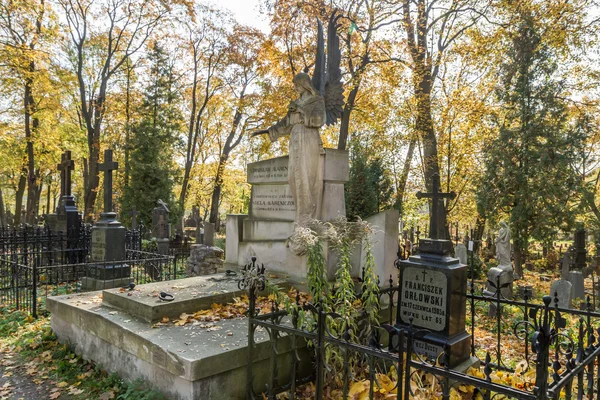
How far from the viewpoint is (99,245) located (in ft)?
28.4

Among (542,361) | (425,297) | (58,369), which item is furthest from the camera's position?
(58,369)

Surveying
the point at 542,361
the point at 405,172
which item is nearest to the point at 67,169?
the point at 405,172

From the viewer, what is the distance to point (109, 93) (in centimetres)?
2400

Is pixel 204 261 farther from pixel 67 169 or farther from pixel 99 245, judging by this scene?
pixel 67 169

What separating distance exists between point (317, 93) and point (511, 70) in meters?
11.4

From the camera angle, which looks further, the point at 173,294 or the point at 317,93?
the point at 317,93

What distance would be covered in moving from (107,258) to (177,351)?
5.91 meters

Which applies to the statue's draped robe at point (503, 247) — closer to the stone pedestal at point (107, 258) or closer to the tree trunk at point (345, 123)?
the tree trunk at point (345, 123)

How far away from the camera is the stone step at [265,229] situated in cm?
679

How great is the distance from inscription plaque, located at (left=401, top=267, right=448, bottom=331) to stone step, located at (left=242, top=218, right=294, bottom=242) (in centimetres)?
267

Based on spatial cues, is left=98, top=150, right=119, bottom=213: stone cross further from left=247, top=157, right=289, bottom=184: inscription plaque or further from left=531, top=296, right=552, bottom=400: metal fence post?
left=531, top=296, right=552, bottom=400: metal fence post

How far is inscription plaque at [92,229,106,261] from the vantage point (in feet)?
28.0

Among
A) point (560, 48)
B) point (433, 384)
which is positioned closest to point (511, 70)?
point (560, 48)

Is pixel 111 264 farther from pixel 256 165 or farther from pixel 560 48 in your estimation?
pixel 560 48
